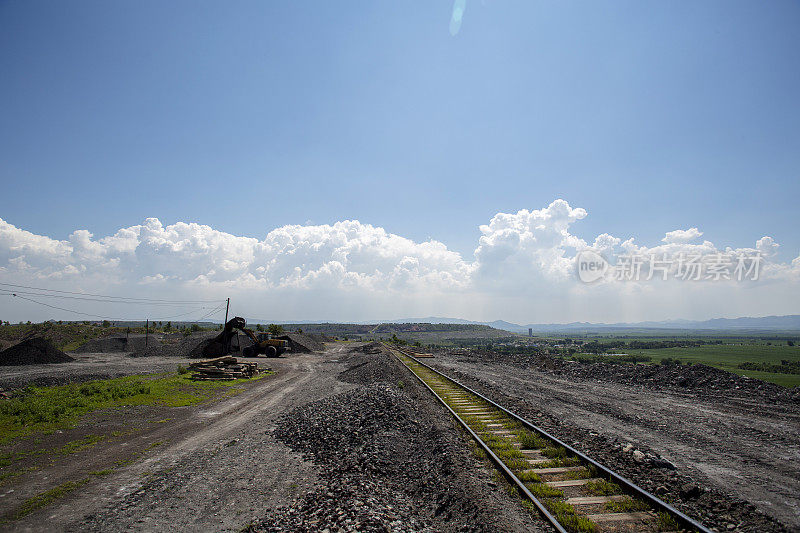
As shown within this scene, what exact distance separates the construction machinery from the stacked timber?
32.4 ft

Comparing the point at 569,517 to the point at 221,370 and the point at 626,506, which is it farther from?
the point at 221,370

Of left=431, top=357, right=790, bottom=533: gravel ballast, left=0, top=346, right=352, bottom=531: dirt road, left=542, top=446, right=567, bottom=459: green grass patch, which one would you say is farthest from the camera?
left=542, top=446, right=567, bottom=459: green grass patch

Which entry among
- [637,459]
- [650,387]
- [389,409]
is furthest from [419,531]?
[650,387]

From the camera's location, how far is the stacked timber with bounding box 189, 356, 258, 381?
24547mm

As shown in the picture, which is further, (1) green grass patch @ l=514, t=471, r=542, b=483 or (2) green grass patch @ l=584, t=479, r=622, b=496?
(1) green grass patch @ l=514, t=471, r=542, b=483

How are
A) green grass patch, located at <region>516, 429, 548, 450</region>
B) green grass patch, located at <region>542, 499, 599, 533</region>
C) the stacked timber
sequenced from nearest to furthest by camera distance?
green grass patch, located at <region>542, 499, 599, 533</region> → green grass patch, located at <region>516, 429, 548, 450</region> → the stacked timber

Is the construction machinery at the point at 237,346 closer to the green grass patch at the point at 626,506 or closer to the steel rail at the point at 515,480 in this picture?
the steel rail at the point at 515,480

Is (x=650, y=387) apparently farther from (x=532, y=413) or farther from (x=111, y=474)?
(x=111, y=474)

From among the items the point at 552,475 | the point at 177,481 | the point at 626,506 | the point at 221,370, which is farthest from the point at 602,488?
the point at 221,370

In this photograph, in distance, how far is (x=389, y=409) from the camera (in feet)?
43.3

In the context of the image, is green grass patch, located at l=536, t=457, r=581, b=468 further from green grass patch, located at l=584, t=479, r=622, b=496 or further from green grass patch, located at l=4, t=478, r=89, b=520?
green grass patch, located at l=4, t=478, r=89, b=520

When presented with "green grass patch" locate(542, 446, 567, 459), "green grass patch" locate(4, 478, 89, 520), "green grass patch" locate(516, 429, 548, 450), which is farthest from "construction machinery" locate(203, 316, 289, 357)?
"green grass patch" locate(542, 446, 567, 459)

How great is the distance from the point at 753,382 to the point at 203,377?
107 feet

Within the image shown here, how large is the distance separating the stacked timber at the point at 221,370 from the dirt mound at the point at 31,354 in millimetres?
18640
